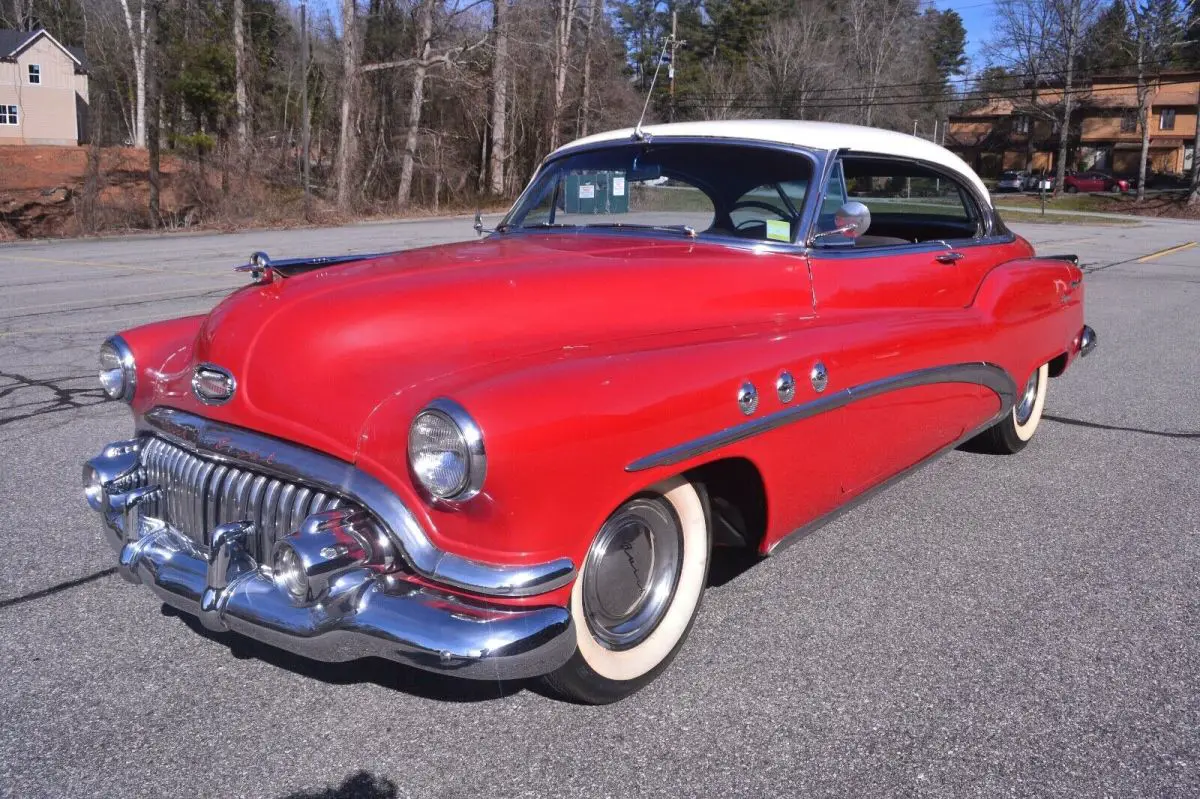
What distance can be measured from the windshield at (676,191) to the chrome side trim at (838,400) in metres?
0.66

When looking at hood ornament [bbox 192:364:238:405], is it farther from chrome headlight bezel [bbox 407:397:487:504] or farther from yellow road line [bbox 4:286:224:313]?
yellow road line [bbox 4:286:224:313]

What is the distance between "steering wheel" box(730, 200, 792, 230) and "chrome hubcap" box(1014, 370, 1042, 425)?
85.0 inches

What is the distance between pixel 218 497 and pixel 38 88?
53906mm

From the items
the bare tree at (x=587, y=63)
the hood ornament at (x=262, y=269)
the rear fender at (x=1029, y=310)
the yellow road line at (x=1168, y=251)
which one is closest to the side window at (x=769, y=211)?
the rear fender at (x=1029, y=310)

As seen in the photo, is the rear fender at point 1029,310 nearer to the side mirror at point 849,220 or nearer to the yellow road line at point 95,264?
the side mirror at point 849,220

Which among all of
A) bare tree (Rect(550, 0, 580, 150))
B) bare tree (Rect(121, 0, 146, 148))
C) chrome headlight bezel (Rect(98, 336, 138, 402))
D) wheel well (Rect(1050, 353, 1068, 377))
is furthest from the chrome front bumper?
bare tree (Rect(121, 0, 146, 148))

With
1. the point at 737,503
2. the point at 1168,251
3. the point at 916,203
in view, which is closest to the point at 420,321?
the point at 737,503

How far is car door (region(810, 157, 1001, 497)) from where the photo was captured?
3486 millimetres

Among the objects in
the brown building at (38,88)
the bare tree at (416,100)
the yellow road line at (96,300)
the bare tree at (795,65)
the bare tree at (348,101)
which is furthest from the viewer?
the bare tree at (795,65)

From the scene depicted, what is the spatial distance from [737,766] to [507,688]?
0.71 meters

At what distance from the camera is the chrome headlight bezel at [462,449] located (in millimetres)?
2326

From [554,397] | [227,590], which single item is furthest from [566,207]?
[227,590]

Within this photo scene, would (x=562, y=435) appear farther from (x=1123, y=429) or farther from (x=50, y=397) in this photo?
(x=50, y=397)

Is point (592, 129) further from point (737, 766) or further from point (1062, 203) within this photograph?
point (737, 766)
